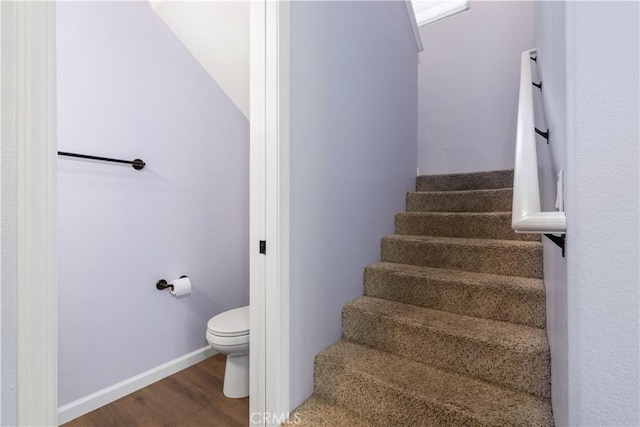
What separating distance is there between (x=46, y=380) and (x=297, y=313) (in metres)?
0.84

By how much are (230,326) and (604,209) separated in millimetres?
1685

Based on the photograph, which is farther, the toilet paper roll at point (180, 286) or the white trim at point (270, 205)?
the toilet paper roll at point (180, 286)

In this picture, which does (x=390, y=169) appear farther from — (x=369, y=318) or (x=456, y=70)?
(x=456, y=70)

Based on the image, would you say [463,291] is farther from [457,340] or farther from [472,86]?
[472,86]

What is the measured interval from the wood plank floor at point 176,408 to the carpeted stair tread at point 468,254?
4.10 feet

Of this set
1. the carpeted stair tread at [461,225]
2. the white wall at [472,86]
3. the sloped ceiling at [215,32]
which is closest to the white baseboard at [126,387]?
the carpeted stair tread at [461,225]

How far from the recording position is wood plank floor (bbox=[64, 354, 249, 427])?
1550 millimetres

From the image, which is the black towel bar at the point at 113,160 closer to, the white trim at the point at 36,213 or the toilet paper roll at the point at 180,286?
the toilet paper roll at the point at 180,286

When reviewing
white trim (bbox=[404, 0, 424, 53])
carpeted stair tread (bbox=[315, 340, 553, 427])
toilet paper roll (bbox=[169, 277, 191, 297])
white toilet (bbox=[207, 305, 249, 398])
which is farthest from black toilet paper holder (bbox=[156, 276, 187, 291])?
white trim (bbox=[404, 0, 424, 53])

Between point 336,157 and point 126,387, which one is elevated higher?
point 336,157

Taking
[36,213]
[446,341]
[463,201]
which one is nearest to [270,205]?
[36,213]

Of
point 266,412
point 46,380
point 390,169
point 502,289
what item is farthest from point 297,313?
point 390,169

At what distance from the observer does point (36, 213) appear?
0.59 meters

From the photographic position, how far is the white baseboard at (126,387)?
61.5 inches
